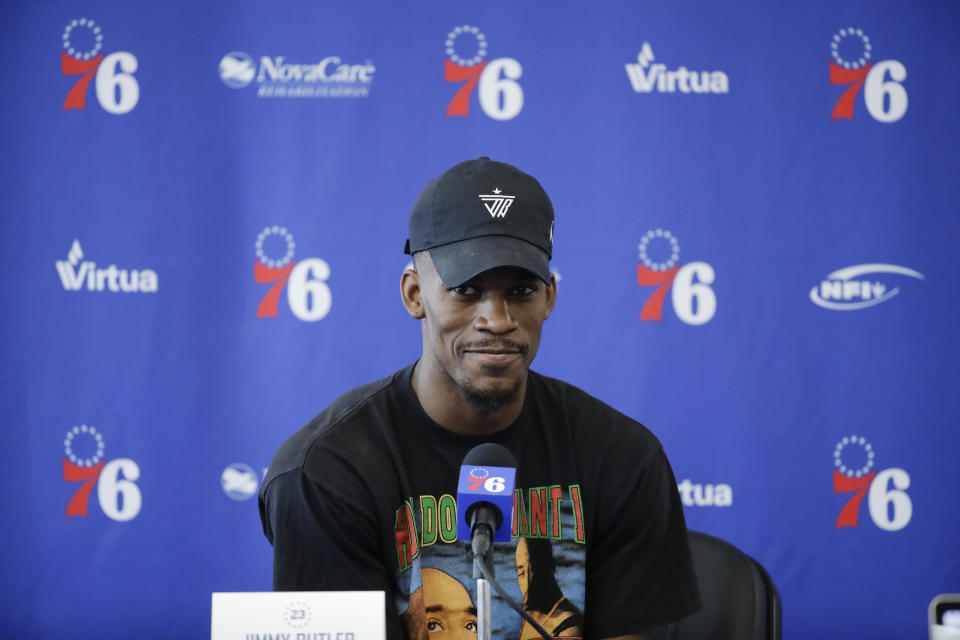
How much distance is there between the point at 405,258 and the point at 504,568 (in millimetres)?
1485

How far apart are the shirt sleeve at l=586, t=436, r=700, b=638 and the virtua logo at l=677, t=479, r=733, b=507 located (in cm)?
116

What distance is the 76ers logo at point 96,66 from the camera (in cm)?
293

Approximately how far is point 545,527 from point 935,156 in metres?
2.17

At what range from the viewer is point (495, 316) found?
5.23ft

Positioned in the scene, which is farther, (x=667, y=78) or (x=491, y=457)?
(x=667, y=78)

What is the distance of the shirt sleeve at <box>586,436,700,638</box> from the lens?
1666 millimetres

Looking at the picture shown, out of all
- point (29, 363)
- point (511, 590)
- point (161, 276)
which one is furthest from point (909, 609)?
point (29, 363)

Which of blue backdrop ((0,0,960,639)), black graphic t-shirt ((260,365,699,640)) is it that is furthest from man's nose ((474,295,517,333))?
blue backdrop ((0,0,960,639))

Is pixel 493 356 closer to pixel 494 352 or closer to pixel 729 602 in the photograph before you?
pixel 494 352

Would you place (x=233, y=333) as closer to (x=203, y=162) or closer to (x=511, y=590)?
(x=203, y=162)

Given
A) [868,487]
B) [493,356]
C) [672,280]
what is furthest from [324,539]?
[868,487]

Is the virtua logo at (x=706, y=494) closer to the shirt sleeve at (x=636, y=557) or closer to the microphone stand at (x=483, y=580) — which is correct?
the shirt sleeve at (x=636, y=557)

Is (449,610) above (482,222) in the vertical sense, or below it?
below

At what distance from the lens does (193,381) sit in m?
2.87
